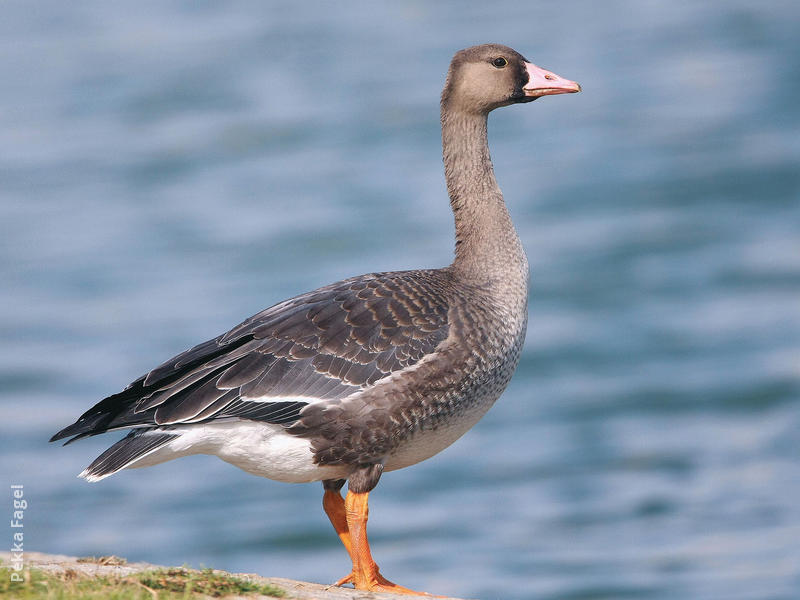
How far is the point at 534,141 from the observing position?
27.6 metres

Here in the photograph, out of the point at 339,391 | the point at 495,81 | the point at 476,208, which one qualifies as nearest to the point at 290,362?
the point at 339,391

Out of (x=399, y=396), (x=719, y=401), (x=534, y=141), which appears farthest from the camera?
(x=534, y=141)

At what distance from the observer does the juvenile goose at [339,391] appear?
23.2ft

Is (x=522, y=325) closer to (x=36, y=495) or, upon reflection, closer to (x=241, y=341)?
(x=241, y=341)

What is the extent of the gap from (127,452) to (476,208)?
121 inches

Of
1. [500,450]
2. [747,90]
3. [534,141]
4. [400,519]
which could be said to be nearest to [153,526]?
[400,519]

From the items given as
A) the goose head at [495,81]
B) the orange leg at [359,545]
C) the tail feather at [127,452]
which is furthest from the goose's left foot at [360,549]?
the goose head at [495,81]

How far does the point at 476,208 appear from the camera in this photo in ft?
27.8

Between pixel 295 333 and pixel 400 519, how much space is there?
8.19 m

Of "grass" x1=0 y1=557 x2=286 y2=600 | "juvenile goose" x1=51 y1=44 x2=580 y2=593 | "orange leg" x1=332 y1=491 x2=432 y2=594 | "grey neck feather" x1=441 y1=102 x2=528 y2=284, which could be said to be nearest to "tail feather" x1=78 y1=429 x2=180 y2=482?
"juvenile goose" x1=51 y1=44 x2=580 y2=593

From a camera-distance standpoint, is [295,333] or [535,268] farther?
[535,268]

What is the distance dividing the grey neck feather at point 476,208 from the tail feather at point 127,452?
245 cm

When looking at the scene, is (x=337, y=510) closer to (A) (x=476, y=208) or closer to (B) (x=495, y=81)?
(A) (x=476, y=208)

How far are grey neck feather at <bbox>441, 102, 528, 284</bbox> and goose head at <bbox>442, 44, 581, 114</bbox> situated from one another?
0.12 m
